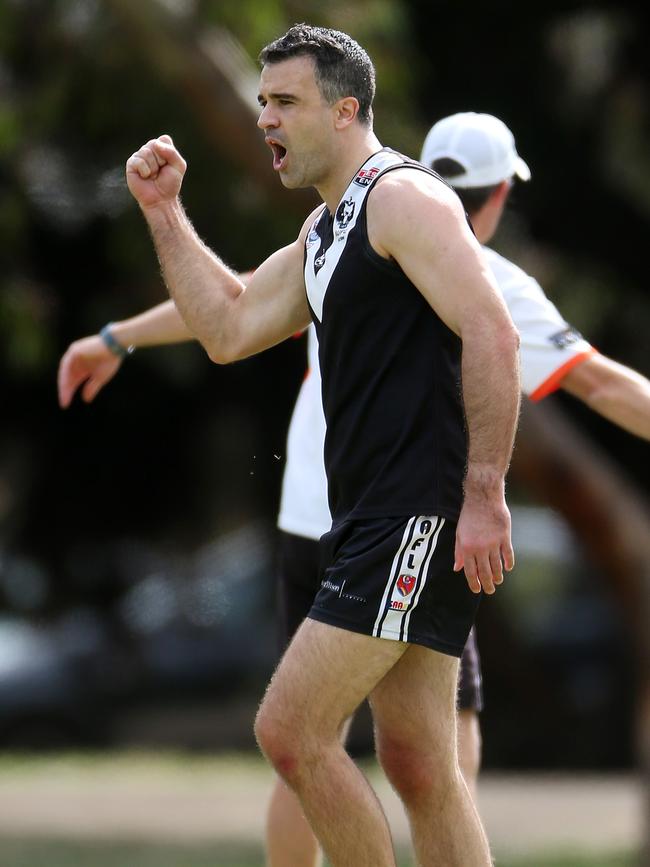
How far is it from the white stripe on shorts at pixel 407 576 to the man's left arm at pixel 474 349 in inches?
3.9

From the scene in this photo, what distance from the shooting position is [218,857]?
9.33 m

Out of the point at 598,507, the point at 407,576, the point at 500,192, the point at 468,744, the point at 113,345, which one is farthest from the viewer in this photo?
the point at 598,507

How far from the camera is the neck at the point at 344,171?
4.16 m

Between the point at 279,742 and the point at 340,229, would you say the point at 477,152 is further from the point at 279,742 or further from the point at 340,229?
the point at 279,742

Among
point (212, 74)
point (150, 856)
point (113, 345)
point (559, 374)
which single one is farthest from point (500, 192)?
point (150, 856)

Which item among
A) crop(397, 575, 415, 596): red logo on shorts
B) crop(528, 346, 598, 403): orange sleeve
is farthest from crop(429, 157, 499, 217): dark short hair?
crop(397, 575, 415, 596): red logo on shorts

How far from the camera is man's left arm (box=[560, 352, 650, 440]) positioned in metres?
4.81

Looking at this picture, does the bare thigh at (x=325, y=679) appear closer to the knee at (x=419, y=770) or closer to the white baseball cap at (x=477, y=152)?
the knee at (x=419, y=770)

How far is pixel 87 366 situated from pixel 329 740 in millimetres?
2042

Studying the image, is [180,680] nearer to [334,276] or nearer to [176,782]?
[176,782]

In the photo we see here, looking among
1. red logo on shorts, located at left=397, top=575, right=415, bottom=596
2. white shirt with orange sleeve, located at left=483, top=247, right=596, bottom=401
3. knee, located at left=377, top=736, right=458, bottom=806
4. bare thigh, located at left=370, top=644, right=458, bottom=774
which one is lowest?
knee, located at left=377, top=736, right=458, bottom=806

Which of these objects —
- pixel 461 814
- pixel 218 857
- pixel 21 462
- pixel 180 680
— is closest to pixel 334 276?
pixel 461 814

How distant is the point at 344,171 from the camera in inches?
164

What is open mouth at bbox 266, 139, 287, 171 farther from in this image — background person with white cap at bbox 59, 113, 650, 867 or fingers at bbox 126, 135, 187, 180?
background person with white cap at bbox 59, 113, 650, 867
